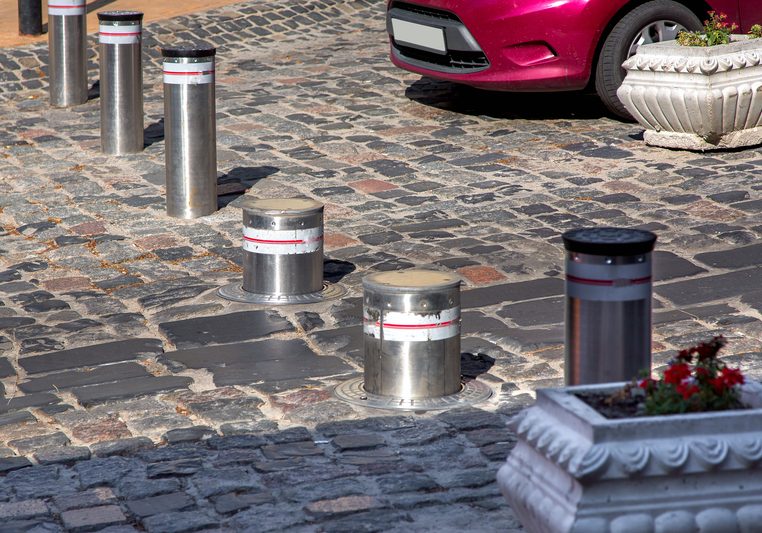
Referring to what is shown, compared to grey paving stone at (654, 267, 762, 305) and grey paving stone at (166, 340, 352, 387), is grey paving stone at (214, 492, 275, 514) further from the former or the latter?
grey paving stone at (654, 267, 762, 305)

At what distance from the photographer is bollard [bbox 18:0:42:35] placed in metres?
14.0

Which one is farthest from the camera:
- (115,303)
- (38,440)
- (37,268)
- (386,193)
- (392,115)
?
(392,115)

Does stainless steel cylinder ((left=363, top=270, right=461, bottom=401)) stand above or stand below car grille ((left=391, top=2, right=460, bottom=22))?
below

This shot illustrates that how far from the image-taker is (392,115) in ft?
36.1

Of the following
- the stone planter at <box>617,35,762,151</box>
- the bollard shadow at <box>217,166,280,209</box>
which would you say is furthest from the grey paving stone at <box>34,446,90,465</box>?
the stone planter at <box>617,35,762,151</box>

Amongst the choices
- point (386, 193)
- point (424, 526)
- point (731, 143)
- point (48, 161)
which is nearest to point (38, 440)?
point (424, 526)

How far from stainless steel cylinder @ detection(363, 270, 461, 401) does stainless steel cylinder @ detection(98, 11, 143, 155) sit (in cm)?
517

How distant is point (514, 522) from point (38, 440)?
75.1 inches

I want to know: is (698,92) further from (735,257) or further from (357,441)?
(357,441)

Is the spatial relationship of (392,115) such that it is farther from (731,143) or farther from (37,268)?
(37,268)

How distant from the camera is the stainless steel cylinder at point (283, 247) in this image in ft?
22.1

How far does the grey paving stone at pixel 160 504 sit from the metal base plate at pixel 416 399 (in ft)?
3.55

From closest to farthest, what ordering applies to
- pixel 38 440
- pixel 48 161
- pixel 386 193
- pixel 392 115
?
pixel 38 440 < pixel 386 193 < pixel 48 161 < pixel 392 115

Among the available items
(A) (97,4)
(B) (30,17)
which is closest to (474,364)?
(B) (30,17)
